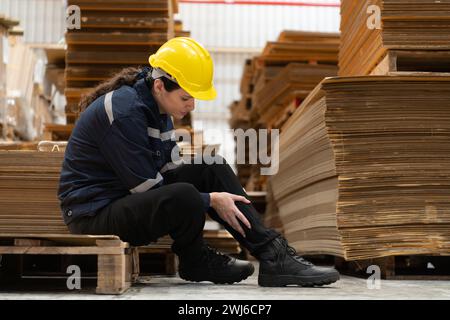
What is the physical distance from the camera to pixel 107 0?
18.9ft

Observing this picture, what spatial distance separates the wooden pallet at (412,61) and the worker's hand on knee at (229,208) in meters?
1.42

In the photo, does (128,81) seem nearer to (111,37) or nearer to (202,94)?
(202,94)

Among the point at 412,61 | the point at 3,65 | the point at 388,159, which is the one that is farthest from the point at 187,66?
the point at 3,65

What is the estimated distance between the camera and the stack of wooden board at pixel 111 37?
5.70m

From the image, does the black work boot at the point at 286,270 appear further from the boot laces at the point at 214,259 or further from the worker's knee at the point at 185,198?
the worker's knee at the point at 185,198

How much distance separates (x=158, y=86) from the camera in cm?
366

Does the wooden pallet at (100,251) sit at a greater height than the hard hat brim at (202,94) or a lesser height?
lesser

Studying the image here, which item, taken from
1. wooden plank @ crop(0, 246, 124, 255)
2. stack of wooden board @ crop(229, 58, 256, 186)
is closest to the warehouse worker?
wooden plank @ crop(0, 246, 124, 255)

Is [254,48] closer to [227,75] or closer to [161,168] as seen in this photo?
[227,75]

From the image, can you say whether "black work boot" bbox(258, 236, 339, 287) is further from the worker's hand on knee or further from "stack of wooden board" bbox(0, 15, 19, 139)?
"stack of wooden board" bbox(0, 15, 19, 139)

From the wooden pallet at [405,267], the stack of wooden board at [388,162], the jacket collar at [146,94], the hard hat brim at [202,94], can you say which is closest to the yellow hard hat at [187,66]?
the hard hat brim at [202,94]

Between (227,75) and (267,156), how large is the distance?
296 inches

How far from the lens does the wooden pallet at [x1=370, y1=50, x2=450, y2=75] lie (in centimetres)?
436
